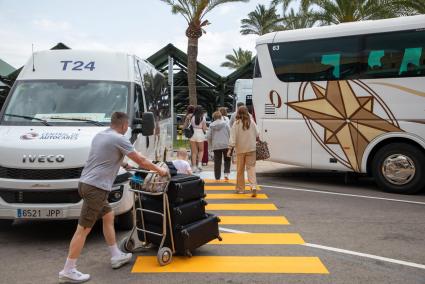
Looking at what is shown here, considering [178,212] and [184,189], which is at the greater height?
[184,189]

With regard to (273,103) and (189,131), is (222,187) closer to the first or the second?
(273,103)

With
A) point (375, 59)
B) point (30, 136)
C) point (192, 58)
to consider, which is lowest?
point (30, 136)

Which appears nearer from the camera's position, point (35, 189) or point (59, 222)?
point (35, 189)

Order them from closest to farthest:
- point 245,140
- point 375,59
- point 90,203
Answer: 1. point 90,203
2. point 245,140
3. point 375,59

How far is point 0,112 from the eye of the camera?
7367mm

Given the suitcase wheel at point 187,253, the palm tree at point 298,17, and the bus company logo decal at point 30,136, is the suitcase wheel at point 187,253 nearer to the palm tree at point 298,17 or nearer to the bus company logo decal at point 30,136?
the bus company logo decal at point 30,136

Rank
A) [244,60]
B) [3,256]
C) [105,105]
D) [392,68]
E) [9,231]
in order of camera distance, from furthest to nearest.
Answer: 1. [244,60]
2. [392,68]
3. [105,105]
4. [9,231]
5. [3,256]

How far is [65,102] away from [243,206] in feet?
11.9

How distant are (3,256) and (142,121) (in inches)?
102

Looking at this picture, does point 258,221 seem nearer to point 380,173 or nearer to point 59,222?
point 59,222

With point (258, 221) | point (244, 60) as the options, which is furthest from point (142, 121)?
point (244, 60)

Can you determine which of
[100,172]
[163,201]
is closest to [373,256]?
[163,201]

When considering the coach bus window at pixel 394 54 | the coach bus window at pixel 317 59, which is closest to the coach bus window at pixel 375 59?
the coach bus window at pixel 394 54

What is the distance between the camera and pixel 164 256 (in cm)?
535
